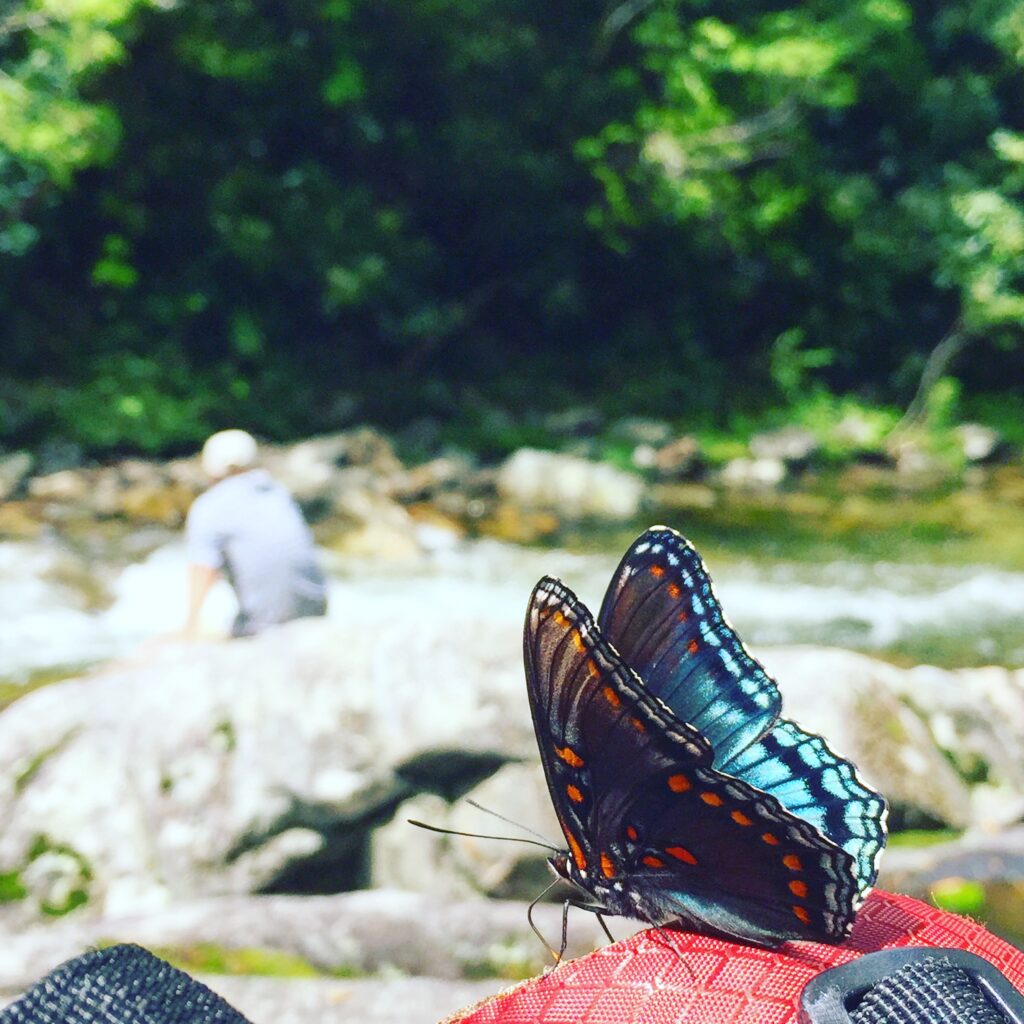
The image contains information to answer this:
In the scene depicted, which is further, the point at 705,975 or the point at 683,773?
the point at 683,773

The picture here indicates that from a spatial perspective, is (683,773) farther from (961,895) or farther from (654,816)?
(961,895)

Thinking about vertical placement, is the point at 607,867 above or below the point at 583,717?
below

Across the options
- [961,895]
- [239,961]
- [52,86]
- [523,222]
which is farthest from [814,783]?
[523,222]

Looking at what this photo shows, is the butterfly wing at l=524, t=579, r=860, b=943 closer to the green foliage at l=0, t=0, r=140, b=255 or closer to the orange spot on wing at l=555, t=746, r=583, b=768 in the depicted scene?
the orange spot on wing at l=555, t=746, r=583, b=768

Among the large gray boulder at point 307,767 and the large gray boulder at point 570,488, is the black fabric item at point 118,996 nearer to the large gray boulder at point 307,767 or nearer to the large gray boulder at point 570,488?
the large gray boulder at point 307,767

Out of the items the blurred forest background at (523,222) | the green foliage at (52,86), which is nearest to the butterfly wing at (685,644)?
the green foliage at (52,86)

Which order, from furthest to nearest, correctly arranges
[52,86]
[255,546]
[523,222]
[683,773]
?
[523,222] < [52,86] < [255,546] < [683,773]

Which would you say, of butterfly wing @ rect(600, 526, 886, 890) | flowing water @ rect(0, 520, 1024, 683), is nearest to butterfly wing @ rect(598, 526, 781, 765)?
butterfly wing @ rect(600, 526, 886, 890)
